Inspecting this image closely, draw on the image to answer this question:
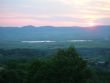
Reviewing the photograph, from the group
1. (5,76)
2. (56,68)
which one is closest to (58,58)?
(56,68)

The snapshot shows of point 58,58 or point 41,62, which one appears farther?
point 41,62

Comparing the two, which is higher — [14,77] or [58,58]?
[58,58]

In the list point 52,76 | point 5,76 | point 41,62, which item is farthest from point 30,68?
point 5,76

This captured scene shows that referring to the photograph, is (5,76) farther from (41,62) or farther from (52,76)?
(52,76)

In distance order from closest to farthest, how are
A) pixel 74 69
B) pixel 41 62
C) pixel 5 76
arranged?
1. pixel 74 69
2. pixel 41 62
3. pixel 5 76

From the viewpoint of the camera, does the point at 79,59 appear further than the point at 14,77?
No

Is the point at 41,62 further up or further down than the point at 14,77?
further up

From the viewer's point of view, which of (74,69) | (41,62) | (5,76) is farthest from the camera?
(5,76)

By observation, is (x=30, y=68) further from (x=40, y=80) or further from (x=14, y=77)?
(x=14, y=77)
